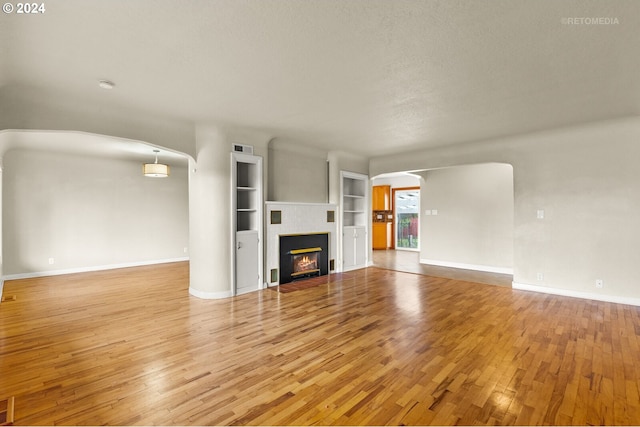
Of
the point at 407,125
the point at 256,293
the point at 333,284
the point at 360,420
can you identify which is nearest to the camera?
the point at 360,420

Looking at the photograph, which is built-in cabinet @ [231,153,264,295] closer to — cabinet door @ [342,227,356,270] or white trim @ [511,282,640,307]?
cabinet door @ [342,227,356,270]

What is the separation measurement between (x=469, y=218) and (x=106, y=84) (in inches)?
295

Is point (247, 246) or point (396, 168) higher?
point (396, 168)

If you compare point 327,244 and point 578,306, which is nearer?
point 578,306

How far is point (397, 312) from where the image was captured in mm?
3943

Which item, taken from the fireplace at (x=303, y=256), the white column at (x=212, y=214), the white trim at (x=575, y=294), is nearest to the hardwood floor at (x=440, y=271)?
the white trim at (x=575, y=294)

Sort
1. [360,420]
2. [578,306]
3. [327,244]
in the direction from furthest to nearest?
[327,244] → [578,306] → [360,420]

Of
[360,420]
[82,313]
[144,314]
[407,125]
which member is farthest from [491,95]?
[82,313]

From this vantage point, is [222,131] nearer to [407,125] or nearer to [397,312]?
[407,125]

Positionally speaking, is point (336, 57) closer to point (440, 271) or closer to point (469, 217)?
point (440, 271)

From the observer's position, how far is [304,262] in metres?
6.04

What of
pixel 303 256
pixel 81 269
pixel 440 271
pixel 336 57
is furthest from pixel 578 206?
pixel 81 269

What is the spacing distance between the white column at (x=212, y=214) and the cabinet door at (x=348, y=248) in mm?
2989

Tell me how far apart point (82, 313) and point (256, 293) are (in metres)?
2.37
